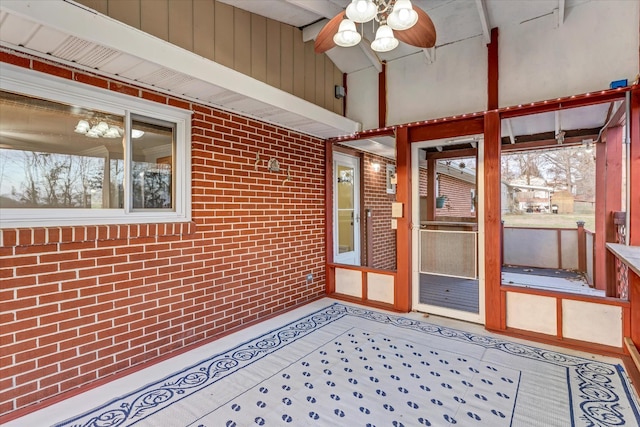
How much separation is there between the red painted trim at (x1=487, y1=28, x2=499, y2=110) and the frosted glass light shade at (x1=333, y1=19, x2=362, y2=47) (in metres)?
1.88

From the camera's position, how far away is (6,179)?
205 cm

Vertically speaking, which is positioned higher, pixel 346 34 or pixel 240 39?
pixel 240 39

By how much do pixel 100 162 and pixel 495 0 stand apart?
3817 millimetres

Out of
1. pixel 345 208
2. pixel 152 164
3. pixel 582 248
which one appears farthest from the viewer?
pixel 582 248

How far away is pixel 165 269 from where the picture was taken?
110 inches

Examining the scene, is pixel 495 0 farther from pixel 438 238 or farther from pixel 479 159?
pixel 438 238

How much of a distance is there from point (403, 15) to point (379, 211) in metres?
4.35

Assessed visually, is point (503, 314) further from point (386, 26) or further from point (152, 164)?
point (152, 164)

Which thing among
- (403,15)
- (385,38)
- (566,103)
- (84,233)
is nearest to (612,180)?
(566,103)

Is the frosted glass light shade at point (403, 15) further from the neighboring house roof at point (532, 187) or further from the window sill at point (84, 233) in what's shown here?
the neighboring house roof at point (532, 187)

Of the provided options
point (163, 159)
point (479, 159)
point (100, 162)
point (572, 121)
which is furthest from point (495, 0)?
point (100, 162)

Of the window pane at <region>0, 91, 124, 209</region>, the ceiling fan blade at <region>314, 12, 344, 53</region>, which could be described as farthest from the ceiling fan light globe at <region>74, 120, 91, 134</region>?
the ceiling fan blade at <region>314, 12, 344, 53</region>

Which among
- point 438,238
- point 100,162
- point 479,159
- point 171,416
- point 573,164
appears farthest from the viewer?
point 573,164

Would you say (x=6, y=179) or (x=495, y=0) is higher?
(x=495, y=0)
